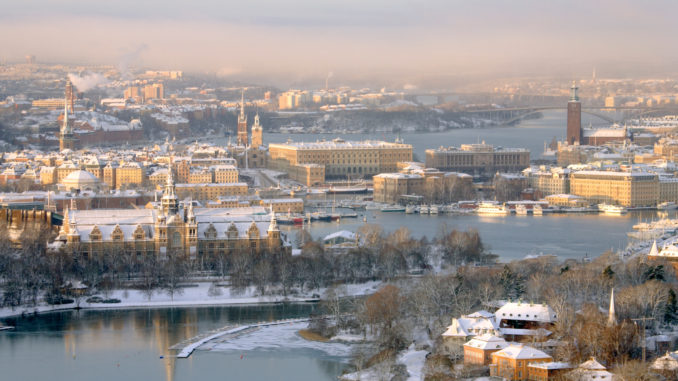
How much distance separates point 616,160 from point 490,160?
3.84m

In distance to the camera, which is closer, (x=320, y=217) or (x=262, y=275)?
(x=262, y=275)

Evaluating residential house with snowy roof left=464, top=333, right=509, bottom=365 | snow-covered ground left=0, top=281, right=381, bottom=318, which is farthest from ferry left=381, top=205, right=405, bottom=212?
residential house with snowy roof left=464, top=333, right=509, bottom=365

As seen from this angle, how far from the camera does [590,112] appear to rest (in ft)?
248

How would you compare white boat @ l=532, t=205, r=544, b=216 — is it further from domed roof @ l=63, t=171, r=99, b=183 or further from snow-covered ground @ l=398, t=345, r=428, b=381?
snow-covered ground @ l=398, t=345, r=428, b=381

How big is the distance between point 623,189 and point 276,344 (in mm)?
19674

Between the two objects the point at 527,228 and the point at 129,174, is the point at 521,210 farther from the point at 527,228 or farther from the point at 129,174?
the point at 129,174

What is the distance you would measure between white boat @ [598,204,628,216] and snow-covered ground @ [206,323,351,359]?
17318 mm

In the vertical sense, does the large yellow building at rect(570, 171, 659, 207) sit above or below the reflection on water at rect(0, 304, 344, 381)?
above

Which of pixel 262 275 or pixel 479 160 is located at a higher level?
pixel 479 160

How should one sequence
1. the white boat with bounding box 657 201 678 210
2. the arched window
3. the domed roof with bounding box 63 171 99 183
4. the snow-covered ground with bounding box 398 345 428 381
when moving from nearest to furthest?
the snow-covered ground with bounding box 398 345 428 381 → the arched window → the white boat with bounding box 657 201 678 210 → the domed roof with bounding box 63 171 99 183

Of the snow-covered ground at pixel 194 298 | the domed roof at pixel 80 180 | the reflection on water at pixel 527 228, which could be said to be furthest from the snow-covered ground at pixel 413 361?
the domed roof at pixel 80 180

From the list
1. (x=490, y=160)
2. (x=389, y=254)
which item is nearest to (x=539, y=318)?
(x=389, y=254)

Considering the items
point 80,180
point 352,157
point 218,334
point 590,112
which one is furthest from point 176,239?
point 590,112

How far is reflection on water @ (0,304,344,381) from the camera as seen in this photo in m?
18.5
